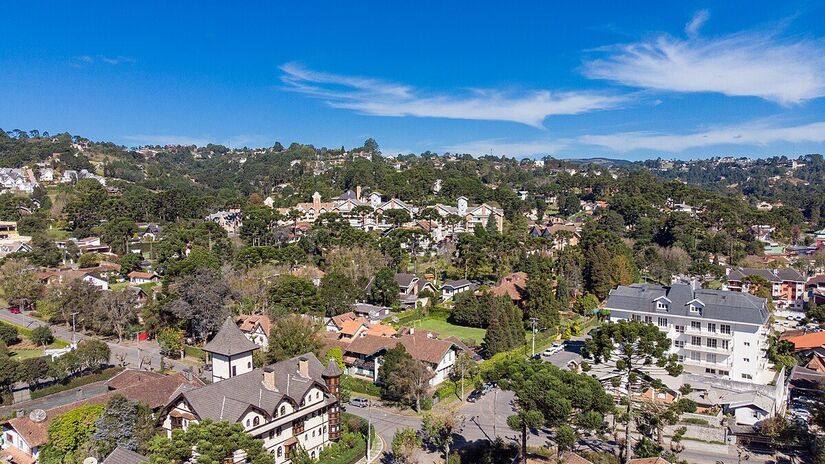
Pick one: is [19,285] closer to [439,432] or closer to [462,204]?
[439,432]

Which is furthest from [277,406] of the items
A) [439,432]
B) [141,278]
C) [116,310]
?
[141,278]

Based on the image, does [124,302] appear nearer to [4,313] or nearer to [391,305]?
[4,313]

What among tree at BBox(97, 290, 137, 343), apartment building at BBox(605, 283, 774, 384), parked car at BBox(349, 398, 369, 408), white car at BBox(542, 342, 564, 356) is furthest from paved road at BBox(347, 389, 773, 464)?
tree at BBox(97, 290, 137, 343)

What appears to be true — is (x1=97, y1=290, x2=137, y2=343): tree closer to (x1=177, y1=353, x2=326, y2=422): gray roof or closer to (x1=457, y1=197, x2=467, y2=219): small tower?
(x1=177, y1=353, x2=326, y2=422): gray roof

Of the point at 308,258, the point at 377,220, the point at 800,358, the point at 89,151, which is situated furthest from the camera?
the point at 89,151

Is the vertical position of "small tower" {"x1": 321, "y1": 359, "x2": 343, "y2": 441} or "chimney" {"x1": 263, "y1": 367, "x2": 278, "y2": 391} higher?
"chimney" {"x1": 263, "y1": 367, "x2": 278, "y2": 391}

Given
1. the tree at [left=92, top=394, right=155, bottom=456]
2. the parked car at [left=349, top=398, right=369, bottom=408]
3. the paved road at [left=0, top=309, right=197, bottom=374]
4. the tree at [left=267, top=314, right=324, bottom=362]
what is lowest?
the parked car at [left=349, top=398, right=369, bottom=408]

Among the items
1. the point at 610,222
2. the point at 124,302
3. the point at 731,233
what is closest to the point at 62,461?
the point at 124,302

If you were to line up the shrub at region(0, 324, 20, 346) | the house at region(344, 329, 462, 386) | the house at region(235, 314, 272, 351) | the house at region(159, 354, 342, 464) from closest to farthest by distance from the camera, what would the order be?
the house at region(159, 354, 342, 464) < the house at region(344, 329, 462, 386) < the house at region(235, 314, 272, 351) < the shrub at region(0, 324, 20, 346)
